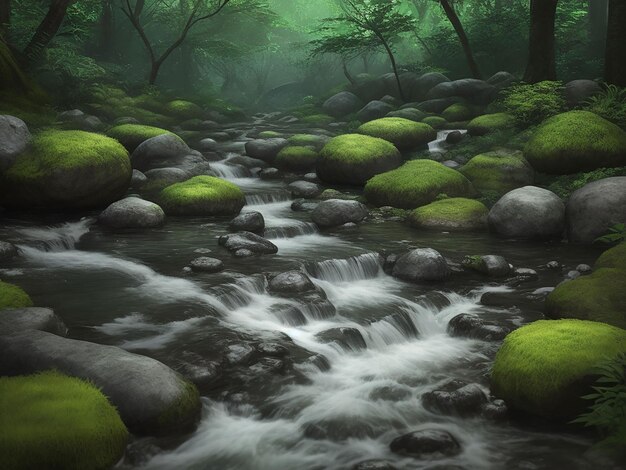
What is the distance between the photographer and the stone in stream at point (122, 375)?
200 inches

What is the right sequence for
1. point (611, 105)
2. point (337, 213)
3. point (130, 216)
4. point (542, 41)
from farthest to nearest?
point (542, 41), point (611, 105), point (337, 213), point (130, 216)

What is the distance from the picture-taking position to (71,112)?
19.6 metres

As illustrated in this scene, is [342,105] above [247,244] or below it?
above

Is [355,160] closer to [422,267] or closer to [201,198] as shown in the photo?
[201,198]

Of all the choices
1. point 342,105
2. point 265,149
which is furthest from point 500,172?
point 342,105

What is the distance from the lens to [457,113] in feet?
71.7

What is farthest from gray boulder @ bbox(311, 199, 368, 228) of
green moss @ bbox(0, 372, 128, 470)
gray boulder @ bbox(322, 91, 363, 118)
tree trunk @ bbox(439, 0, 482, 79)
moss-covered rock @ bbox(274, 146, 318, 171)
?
gray boulder @ bbox(322, 91, 363, 118)

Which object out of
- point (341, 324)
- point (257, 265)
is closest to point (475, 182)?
point (257, 265)

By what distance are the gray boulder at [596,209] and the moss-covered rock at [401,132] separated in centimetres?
746

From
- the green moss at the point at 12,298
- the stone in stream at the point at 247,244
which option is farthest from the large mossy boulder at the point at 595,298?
the green moss at the point at 12,298

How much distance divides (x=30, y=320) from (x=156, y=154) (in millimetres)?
9671

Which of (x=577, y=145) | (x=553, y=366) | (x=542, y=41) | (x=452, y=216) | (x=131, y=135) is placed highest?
(x=542, y=41)

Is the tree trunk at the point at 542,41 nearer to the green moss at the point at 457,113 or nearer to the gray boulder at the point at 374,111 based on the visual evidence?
the green moss at the point at 457,113

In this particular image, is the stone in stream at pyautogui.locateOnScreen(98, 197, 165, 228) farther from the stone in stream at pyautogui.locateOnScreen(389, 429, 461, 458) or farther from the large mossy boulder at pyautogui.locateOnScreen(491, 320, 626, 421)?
the stone in stream at pyautogui.locateOnScreen(389, 429, 461, 458)
